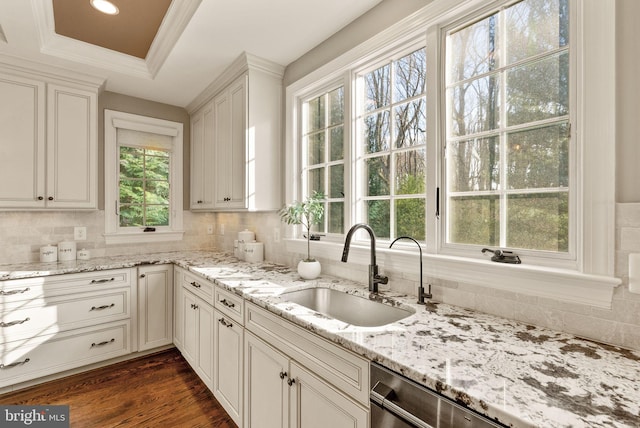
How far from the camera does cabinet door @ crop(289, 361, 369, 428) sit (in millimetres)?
1067

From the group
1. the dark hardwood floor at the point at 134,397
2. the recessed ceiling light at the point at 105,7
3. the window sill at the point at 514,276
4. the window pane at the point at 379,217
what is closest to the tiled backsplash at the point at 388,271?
the window sill at the point at 514,276

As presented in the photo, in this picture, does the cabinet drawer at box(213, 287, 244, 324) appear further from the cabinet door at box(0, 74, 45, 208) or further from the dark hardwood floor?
the cabinet door at box(0, 74, 45, 208)

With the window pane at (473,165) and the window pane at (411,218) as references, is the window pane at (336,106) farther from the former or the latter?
the window pane at (473,165)

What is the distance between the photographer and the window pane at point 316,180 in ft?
7.73

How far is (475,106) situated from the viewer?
146cm

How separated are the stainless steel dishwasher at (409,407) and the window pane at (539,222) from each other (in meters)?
0.80

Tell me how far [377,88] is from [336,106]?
0.37 meters

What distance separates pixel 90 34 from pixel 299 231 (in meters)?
2.15

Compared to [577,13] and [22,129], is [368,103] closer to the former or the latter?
[577,13]

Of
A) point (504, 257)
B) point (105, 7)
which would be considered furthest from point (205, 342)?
point (105, 7)

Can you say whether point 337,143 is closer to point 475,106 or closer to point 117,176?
point 475,106

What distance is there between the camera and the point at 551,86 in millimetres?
1227

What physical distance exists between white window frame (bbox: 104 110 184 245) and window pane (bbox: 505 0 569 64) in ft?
10.6

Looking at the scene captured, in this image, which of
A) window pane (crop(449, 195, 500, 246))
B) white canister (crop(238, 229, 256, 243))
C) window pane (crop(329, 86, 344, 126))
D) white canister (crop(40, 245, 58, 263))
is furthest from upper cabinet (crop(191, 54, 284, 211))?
window pane (crop(449, 195, 500, 246))
